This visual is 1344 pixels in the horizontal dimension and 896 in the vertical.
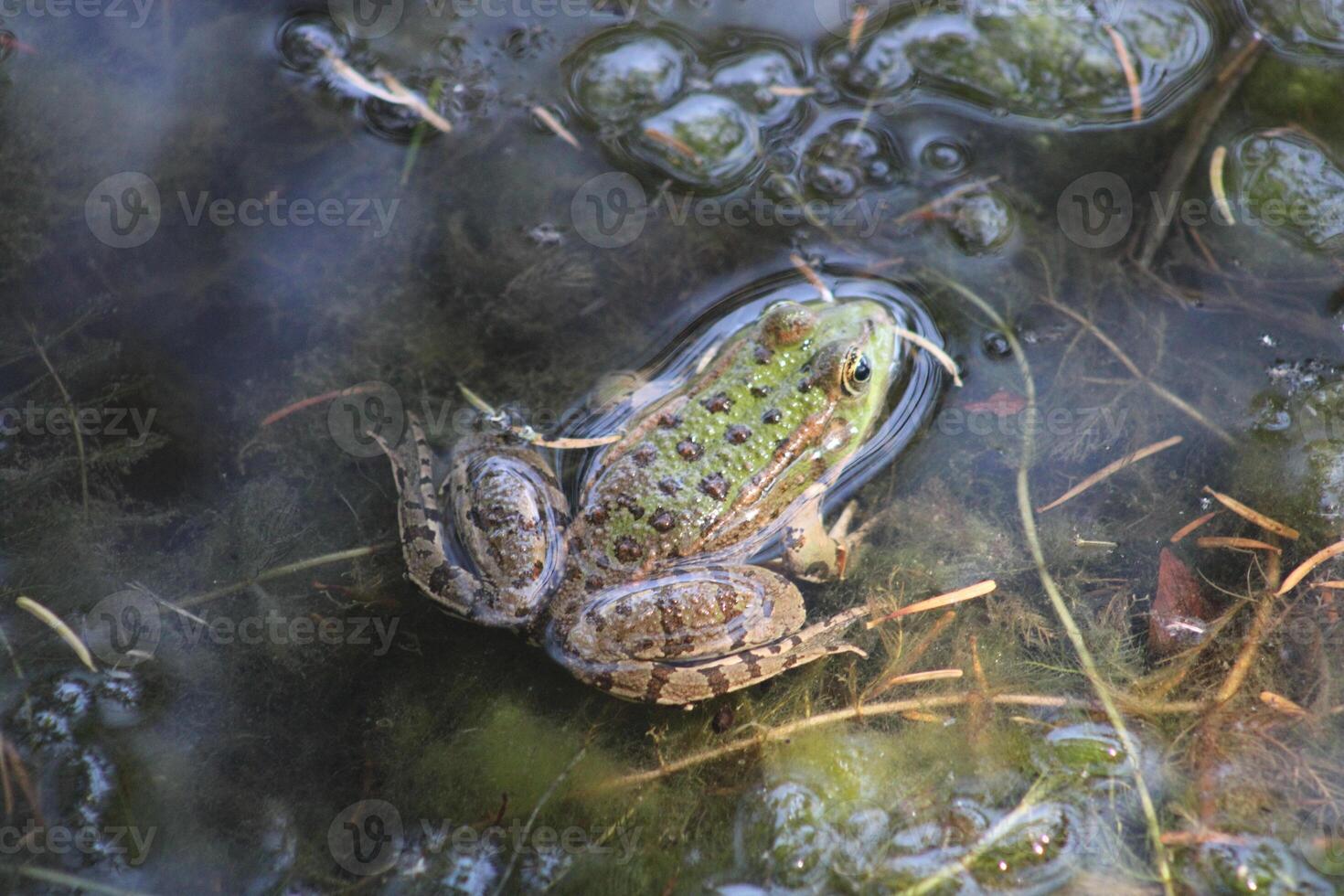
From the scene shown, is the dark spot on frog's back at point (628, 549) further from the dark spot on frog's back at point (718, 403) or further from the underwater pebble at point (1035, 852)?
the underwater pebble at point (1035, 852)

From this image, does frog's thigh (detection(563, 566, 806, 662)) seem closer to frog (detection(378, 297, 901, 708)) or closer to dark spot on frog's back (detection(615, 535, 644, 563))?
frog (detection(378, 297, 901, 708))

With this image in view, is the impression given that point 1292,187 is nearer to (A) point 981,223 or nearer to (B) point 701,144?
(A) point 981,223

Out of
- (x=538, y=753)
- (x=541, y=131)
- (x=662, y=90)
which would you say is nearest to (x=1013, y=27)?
(x=662, y=90)

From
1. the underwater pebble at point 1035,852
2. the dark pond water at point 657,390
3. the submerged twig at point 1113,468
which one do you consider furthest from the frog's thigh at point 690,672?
the submerged twig at point 1113,468

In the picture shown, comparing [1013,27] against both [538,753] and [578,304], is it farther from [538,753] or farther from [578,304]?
[538,753]

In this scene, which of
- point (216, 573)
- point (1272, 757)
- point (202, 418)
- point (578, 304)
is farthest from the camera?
point (578, 304)

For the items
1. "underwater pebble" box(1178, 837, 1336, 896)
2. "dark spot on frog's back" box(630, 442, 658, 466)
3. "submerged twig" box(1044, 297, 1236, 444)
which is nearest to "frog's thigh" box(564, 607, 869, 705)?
"dark spot on frog's back" box(630, 442, 658, 466)
